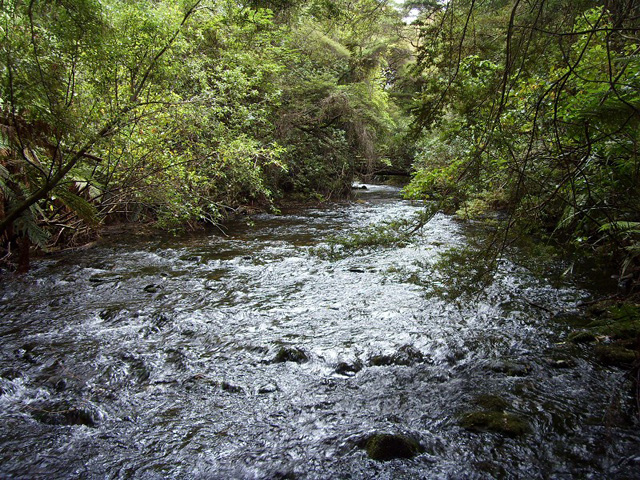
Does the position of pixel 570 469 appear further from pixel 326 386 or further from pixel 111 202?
pixel 111 202

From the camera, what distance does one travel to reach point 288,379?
12.0 feet

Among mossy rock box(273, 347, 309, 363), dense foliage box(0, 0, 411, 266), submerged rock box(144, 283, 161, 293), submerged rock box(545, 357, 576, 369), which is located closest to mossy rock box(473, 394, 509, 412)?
submerged rock box(545, 357, 576, 369)

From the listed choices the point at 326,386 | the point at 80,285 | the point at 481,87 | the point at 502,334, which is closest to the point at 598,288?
the point at 502,334

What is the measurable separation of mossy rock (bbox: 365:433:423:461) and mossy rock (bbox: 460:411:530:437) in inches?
18.8

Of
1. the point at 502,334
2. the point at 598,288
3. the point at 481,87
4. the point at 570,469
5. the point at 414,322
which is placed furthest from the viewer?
the point at 598,288

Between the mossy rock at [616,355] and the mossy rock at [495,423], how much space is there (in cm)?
142

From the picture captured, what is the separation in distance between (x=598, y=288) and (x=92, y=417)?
6.45 meters

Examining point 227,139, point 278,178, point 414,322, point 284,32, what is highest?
point 284,32

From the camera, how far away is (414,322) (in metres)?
4.82

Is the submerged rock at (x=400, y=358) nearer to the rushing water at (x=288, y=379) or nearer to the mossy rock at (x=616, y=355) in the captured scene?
the rushing water at (x=288, y=379)

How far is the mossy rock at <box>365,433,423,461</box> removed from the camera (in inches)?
105

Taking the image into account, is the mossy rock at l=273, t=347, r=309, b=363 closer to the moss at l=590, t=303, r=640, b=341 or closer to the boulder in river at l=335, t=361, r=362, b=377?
the boulder in river at l=335, t=361, r=362, b=377

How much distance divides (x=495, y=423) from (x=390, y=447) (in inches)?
34.4

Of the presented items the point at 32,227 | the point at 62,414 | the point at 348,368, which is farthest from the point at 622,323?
the point at 32,227
